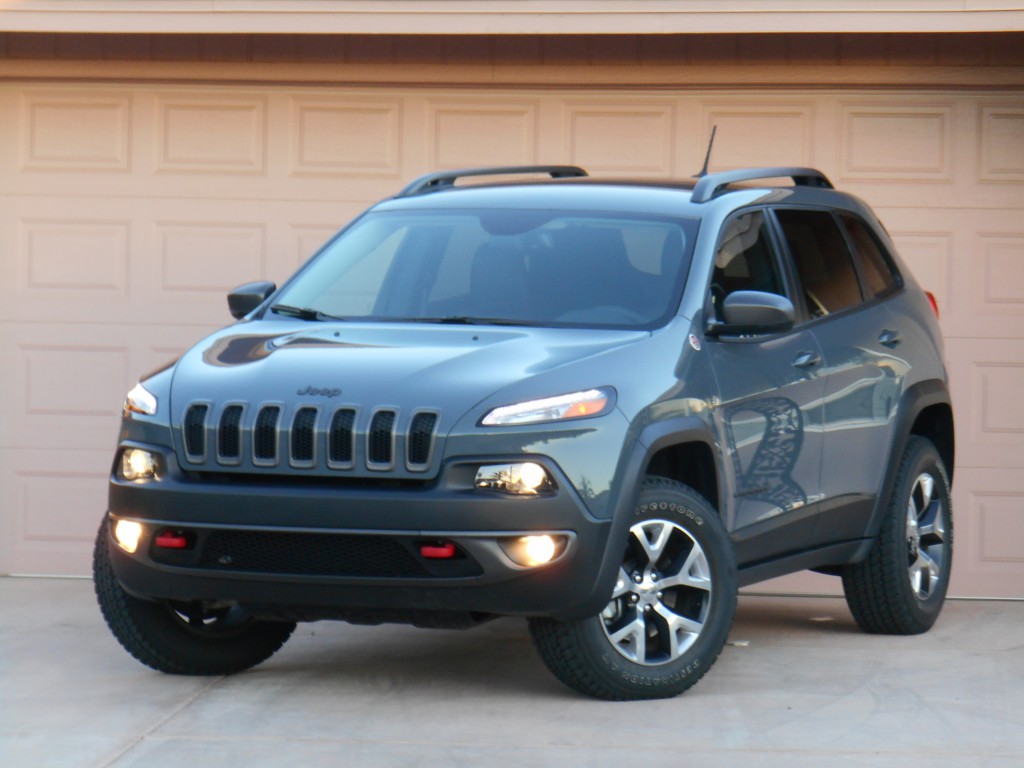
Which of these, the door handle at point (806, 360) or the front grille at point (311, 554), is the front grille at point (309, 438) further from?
the door handle at point (806, 360)

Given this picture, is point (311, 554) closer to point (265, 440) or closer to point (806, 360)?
point (265, 440)

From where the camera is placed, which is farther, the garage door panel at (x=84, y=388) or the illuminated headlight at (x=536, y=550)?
the garage door panel at (x=84, y=388)

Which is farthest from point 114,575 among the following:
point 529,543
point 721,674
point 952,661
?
point 952,661

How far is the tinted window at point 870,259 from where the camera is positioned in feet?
25.6

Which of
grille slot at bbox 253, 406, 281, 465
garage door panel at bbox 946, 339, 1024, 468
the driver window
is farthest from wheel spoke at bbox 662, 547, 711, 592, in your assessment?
garage door panel at bbox 946, 339, 1024, 468

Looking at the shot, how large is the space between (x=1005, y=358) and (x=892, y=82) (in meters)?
1.57

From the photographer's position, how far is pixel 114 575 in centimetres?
637

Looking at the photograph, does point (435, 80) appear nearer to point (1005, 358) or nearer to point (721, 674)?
point (1005, 358)

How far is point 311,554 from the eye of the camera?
5777 millimetres

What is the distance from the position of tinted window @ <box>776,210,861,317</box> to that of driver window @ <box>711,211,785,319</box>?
19 centimetres

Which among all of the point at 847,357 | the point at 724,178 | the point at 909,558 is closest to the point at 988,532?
the point at 909,558

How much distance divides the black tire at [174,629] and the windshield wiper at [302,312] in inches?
41.5

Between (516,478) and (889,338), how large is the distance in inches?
103

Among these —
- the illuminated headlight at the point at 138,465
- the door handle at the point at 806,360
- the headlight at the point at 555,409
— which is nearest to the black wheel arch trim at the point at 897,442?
the door handle at the point at 806,360
